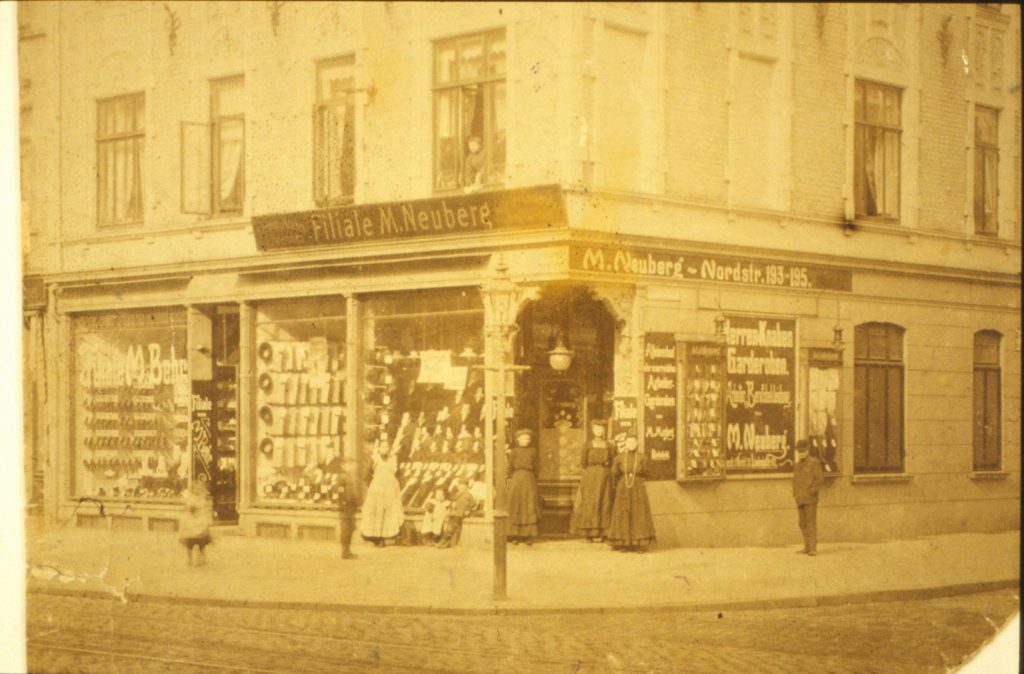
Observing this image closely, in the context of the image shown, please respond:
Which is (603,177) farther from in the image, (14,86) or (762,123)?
(14,86)

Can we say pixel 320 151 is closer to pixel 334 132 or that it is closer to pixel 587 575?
pixel 334 132

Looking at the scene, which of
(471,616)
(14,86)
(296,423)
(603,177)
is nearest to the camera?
(603,177)

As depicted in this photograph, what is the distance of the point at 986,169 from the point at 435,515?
2731 millimetres

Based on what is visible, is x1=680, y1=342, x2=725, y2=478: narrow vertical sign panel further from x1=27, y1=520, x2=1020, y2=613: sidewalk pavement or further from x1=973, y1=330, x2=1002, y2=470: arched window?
x1=973, y1=330, x2=1002, y2=470: arched window

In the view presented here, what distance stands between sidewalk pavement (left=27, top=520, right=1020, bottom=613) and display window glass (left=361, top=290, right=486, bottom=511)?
33 centimetres

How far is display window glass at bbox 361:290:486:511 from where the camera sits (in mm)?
5156

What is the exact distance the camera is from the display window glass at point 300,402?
552 cm

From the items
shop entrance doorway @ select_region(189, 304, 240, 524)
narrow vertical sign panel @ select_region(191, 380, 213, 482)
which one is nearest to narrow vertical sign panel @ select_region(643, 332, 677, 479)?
shop entrance doorway @ select_region(189, 304, 240, 524)

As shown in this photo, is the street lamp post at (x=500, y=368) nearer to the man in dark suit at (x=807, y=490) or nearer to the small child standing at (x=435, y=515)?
the small child standing at (x=435, y=515)

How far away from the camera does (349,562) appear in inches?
215

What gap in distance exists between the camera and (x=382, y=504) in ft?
17.7

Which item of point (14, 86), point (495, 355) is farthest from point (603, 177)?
point (14, 86)

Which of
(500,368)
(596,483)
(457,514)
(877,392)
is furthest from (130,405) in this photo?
(877,392)

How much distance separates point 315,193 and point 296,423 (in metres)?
1.01
